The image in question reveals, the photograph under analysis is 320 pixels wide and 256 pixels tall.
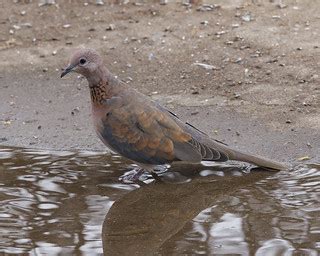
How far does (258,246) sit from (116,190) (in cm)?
135

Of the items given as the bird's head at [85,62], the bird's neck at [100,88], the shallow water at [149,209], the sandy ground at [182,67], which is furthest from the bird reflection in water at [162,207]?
the bird's head at [85,62]

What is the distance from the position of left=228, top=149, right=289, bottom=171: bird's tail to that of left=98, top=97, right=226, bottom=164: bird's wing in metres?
0.12

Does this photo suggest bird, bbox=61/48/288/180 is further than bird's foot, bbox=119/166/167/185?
No

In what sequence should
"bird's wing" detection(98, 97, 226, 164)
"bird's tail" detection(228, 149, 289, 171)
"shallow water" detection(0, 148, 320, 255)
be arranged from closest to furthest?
"shallow water" detection(0, 148, 320, 255), "bird's wing" detection(98, 97, 226, 164), "bird's tail" detection(228, 149, 289, 171)

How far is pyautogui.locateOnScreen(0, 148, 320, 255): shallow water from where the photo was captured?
5.05 m

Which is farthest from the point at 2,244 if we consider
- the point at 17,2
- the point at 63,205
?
the point at 17,2

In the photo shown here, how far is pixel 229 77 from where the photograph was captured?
25.6ft

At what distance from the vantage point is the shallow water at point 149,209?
5055mm

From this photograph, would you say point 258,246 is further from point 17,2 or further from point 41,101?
point 17,2

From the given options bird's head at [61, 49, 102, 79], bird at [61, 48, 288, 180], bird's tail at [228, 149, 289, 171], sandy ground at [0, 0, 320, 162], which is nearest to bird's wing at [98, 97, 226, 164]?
bird at [61, 48, 288, 180]

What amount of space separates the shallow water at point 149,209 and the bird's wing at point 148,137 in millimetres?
193

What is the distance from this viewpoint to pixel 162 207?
5.71 m

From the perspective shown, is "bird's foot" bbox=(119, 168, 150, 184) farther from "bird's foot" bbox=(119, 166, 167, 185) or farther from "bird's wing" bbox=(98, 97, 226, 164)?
"bird's wing" bbox=(98, 97, 226, 164)

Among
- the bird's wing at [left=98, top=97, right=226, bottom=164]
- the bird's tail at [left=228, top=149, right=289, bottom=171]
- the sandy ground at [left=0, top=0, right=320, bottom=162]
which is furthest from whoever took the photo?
the sandy ground at [left=0, top=0, right=320, bottom=162]
